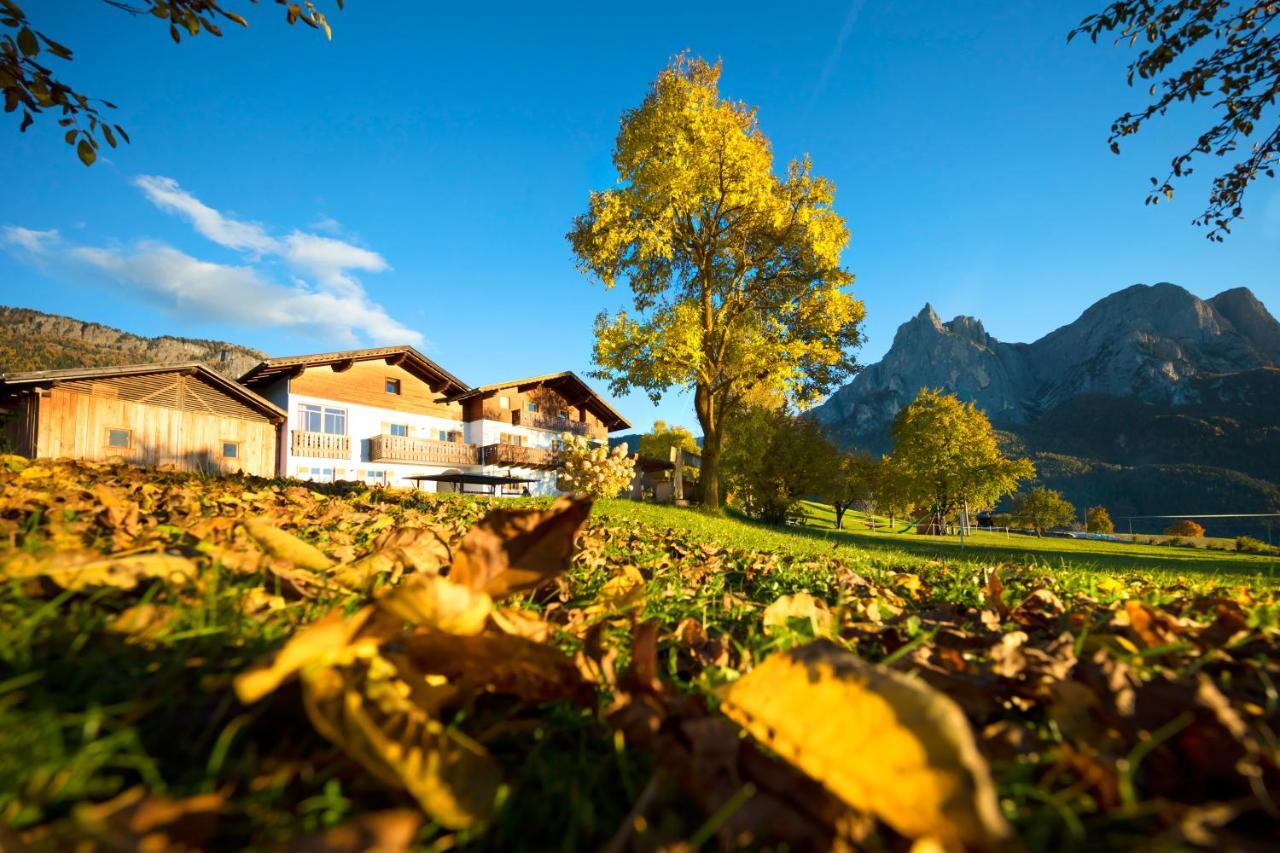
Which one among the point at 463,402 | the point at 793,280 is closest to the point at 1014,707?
the point at 793,280

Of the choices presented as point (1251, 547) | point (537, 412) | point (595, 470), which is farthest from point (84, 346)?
point (1251, 547)

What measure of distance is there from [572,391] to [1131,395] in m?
174

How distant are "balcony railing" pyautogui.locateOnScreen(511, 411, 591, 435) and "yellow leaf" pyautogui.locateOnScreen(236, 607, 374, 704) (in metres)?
34.3

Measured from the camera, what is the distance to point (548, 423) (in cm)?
3641

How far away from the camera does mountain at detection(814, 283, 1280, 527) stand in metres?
110

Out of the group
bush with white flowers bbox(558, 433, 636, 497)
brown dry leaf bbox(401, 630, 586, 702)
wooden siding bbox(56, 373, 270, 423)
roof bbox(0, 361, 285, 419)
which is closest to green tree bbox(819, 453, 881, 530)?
bush with white flowers bbox(558, 433, 636, 497)

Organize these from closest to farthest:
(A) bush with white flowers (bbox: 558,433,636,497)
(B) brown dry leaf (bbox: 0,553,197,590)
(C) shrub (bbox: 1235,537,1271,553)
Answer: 1. (B) brown dry leaf (bbox: 0,553,197,590)
2. (A) bush with white flowers (bbox: 558,433,636,497)
3. (C) shrub (bbox: 1235,537,1271,553)

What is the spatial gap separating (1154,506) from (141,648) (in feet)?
→ 476

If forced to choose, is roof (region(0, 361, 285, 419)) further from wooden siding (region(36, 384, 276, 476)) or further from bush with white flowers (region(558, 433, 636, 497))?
bush with white flowers (region(558, 433, 636, 497))

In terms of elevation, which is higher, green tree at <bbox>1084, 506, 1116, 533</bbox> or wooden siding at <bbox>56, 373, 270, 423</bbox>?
wooden siding at <bbox>56, 373, 270, 423</bbox>

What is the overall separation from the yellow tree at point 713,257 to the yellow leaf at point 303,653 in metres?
18.4

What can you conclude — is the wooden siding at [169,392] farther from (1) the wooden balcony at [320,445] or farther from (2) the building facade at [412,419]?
(1) the wooden balcony at [320,445]

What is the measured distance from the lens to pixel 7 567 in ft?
3.67

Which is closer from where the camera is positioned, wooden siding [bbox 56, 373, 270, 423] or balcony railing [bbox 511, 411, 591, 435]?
wooden siding [bbox 56, 373, 270, 423]
